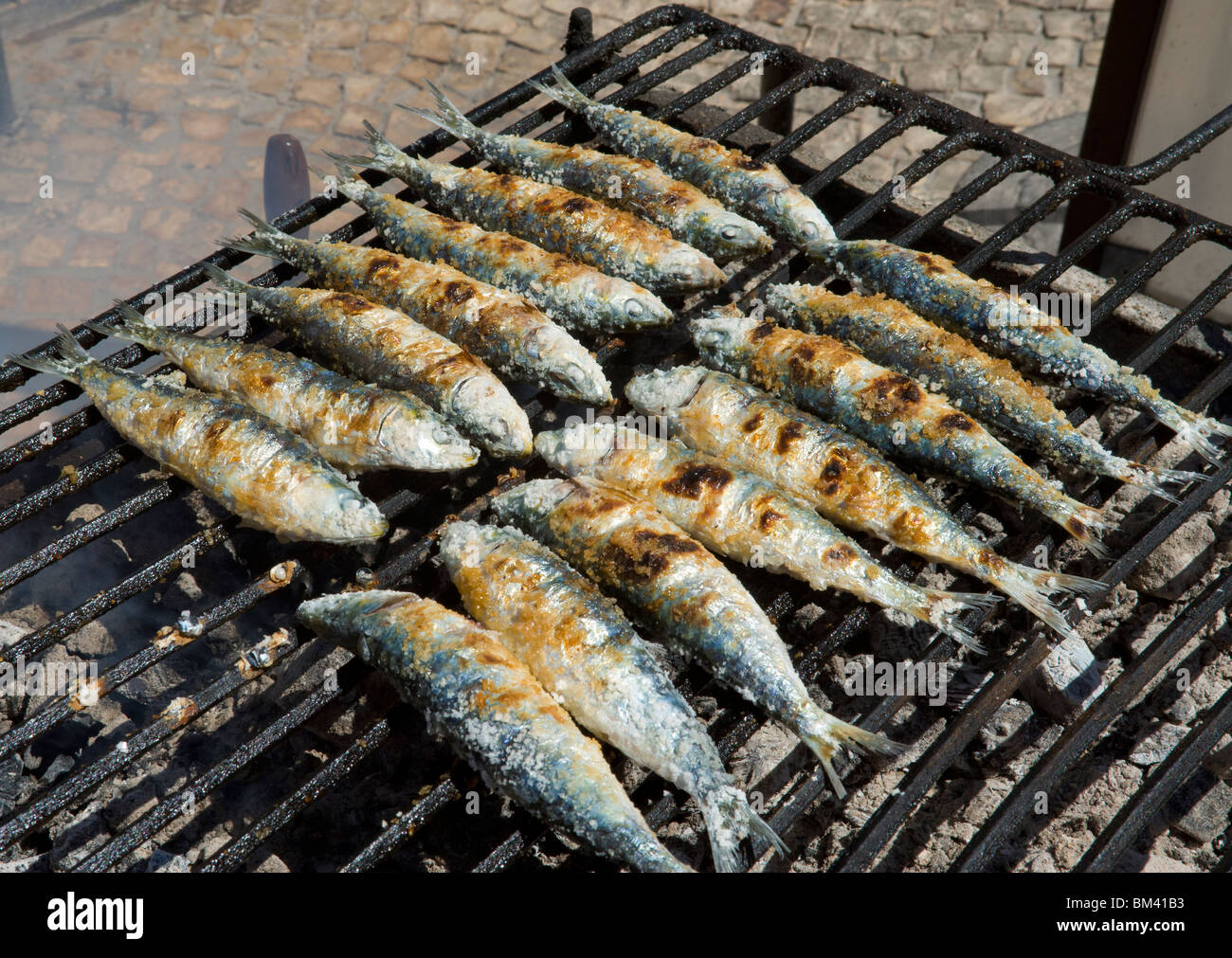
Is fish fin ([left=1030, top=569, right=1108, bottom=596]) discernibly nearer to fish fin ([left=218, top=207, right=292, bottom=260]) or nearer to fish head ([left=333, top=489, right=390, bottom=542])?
fish head ([left=333, top=489, right=390, bottom=542])

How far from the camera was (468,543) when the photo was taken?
12.5ft

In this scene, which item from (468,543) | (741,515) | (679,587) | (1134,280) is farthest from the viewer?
(1134,280)

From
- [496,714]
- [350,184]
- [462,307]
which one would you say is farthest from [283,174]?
[496,714]

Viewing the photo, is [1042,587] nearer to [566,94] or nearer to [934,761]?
[934,761]

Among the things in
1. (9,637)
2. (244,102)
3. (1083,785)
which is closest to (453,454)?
(9,637)

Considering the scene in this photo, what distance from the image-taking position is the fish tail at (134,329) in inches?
183

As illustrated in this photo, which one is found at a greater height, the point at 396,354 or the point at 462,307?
the point at 462,307

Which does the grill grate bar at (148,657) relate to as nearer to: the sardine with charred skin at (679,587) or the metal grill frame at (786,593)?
the metal grill frame at (786,593)

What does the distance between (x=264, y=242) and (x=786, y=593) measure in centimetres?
312

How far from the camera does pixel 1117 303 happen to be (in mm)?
4727

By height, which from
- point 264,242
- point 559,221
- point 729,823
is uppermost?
point 559,221

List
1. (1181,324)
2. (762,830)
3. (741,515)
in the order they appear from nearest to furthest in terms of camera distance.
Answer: (762,830)
(741,515)
(1181,324)

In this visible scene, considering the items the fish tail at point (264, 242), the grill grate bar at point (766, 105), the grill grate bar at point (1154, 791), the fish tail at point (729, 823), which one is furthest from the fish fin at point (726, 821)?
the grill grate bar at point (766, 105)
